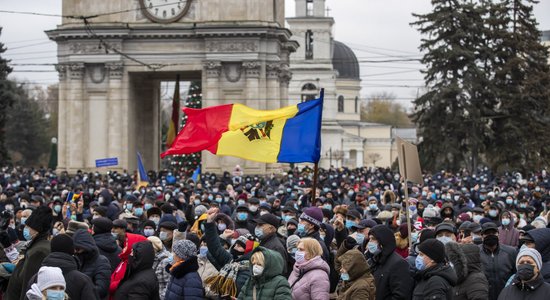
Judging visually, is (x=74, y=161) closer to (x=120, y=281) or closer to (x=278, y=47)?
(x=278, y=47)

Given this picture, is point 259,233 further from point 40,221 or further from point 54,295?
point 54,295

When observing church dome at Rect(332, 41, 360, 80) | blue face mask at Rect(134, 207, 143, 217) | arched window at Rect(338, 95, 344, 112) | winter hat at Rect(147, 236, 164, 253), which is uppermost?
church dome at Rect(332, 41, 360, 80)

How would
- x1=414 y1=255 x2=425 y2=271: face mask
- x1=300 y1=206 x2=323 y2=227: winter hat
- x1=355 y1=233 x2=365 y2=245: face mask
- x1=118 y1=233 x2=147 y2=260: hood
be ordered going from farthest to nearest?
1. x1=355 y1=233 x2=365 y2=245: face mask
2. x1=300 y1=206 x2=323 y2=227: winter hat
3. x1=118 y1=233 x2=147 y2=260: hood
4. x1=414 y1=255 x2=425 y2=271: face mask

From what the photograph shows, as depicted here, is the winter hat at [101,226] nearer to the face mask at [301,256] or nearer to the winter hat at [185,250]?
the winter hat at [185,250]

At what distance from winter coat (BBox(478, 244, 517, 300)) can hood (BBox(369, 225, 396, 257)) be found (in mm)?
1823

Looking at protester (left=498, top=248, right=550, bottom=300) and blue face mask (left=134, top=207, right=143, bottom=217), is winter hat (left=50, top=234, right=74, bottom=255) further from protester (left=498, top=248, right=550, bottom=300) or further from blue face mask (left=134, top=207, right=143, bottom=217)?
blue face mask (left=134, top=207, right=143, bottom=217)

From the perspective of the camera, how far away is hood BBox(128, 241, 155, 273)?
11.8m

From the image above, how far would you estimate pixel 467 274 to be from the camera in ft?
39.2

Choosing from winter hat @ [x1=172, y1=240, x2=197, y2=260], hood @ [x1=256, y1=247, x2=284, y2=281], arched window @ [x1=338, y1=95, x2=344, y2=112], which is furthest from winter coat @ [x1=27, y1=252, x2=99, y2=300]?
arched window @ [x1=338, y1=95, x2=344, y2=112]

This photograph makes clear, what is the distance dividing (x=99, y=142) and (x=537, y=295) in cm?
5031

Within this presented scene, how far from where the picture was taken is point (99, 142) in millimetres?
59656

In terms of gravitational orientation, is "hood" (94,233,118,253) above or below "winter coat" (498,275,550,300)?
above

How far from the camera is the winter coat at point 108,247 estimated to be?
13.6 meters

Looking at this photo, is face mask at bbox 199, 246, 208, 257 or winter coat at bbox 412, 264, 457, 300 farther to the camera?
face mask at bbox 199, 246, 208, 257
